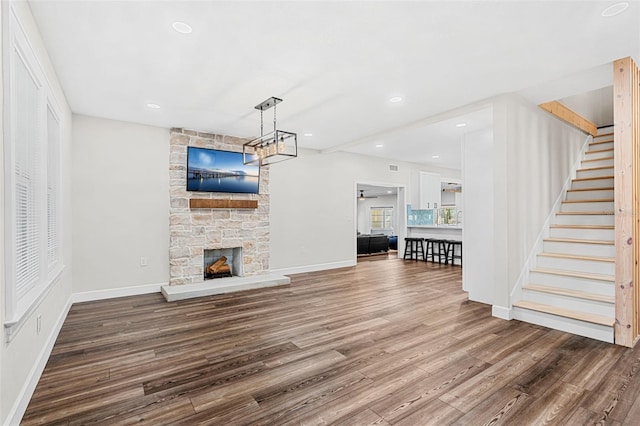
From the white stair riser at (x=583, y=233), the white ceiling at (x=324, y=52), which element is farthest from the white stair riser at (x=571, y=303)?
the white ceiling at (x=324, y=52)

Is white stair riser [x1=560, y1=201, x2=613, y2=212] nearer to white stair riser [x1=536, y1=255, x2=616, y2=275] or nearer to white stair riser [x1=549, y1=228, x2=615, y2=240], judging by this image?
white stair riser [x1=549, y1=228, x2=615, y2=240]

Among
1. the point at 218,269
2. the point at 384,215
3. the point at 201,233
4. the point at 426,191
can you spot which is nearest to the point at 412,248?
the point at 426,191

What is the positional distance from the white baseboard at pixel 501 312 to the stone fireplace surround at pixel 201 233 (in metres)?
3.33

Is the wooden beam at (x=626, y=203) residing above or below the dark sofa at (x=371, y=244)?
above

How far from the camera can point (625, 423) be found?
6.37 ft

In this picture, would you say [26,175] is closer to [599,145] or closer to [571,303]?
[571,303]

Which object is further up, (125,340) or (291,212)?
(291,212)

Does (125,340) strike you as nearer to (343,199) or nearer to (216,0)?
(216,0)

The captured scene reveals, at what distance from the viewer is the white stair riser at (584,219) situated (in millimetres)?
4371

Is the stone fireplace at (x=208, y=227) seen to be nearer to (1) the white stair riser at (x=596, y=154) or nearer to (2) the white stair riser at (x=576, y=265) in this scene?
(2) the white stair riser at (x=576, y=265)

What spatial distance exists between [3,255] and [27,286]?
30.0 inches

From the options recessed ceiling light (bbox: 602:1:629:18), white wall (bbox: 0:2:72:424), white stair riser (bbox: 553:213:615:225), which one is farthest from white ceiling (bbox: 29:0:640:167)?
white stair riser (bbox: 553:213:615:225)

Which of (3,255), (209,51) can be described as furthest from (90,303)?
(209,51)

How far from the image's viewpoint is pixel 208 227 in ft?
18.5
